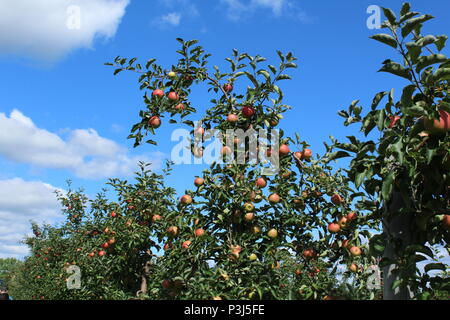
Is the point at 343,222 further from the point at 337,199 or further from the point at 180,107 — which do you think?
the point at 180,107

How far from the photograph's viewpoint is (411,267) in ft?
8.46

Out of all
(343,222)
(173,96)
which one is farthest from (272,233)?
(173,96)

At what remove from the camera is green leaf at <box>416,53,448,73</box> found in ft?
7.86

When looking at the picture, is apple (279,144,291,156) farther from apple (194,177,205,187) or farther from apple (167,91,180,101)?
apple (167,91,180,101)

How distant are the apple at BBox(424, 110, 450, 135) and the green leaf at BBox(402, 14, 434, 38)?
55 cm

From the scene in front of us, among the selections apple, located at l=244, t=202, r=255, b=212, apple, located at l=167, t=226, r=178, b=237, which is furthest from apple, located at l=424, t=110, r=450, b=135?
apple, located at l=167, t=226, r=178, b=237

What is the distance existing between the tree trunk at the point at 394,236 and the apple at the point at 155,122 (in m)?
2.59

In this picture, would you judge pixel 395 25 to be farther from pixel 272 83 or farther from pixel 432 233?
pixel 272 83

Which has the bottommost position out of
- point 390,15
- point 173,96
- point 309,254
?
point 309,254

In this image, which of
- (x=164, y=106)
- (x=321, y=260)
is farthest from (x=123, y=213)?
(x=321, y=260)

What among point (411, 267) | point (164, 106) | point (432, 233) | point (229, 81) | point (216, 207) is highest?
point (229, 81)

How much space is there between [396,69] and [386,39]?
19cm

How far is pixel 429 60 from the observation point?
7.89 feet
